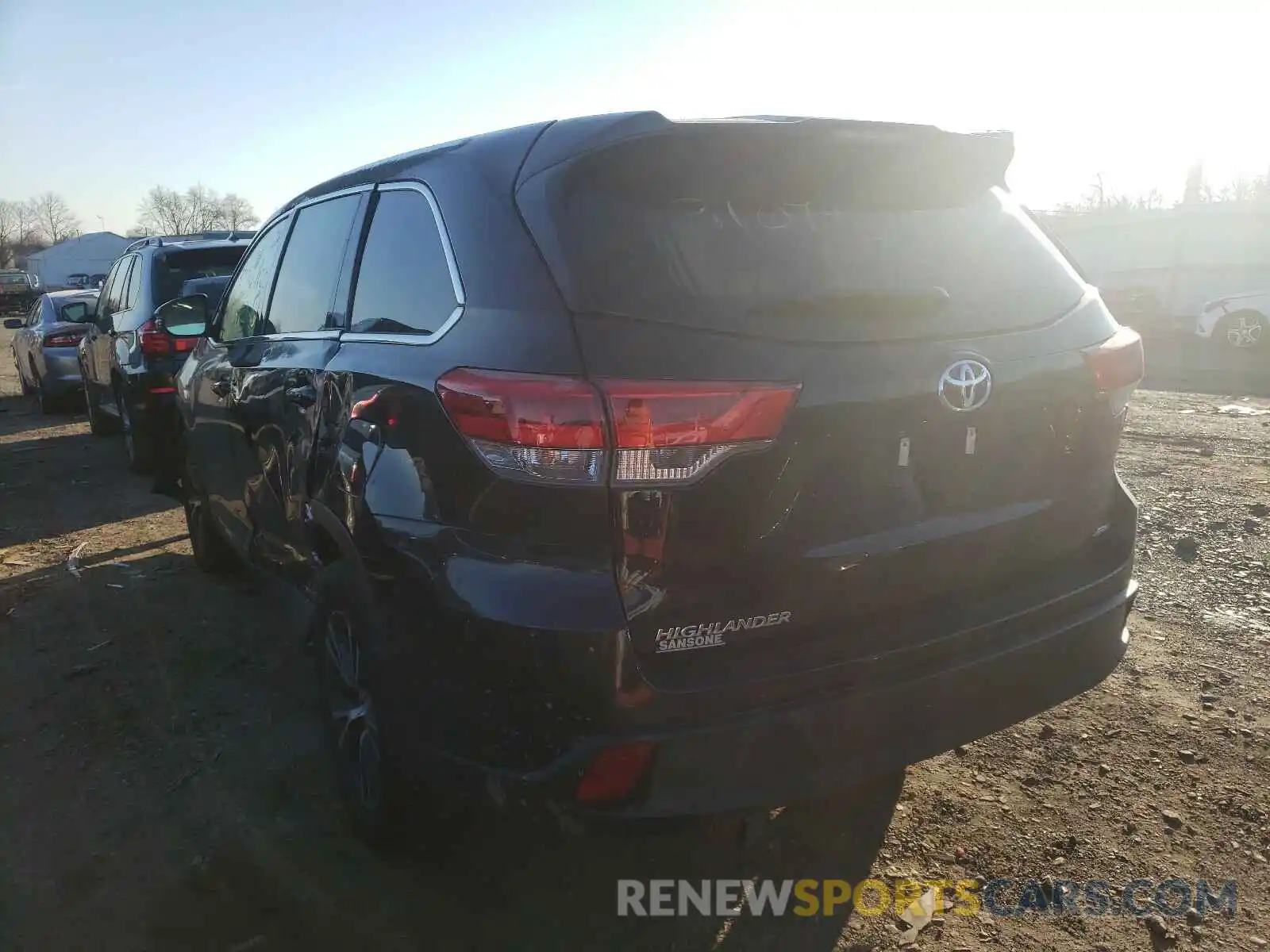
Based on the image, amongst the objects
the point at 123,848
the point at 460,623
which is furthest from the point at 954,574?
the point at 123,848

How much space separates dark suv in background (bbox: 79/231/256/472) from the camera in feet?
24.0

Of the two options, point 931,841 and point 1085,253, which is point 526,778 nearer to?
point 931,841

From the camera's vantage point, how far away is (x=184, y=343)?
23.7 feet

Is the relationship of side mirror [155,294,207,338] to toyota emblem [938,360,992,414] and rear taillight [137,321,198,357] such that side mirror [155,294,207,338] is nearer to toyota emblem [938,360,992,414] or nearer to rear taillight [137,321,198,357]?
rear taillight [137,321,198,357]

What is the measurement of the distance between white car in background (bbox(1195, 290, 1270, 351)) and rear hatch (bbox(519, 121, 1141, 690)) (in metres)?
17.7

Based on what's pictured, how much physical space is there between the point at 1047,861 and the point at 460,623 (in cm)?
175

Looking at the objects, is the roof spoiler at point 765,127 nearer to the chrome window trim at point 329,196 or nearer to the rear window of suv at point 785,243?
the rear window of suv at point 785,243

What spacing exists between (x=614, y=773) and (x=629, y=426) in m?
0.68

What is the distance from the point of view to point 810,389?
1959 millimetres

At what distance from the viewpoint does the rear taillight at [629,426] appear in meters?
1.85

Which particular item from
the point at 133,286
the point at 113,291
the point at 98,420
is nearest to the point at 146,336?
the point at 133,286

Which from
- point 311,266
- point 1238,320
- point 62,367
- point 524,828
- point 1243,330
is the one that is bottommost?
point 1243,330

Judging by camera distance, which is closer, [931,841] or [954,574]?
[954,574]

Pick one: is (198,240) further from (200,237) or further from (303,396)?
(303,396)
